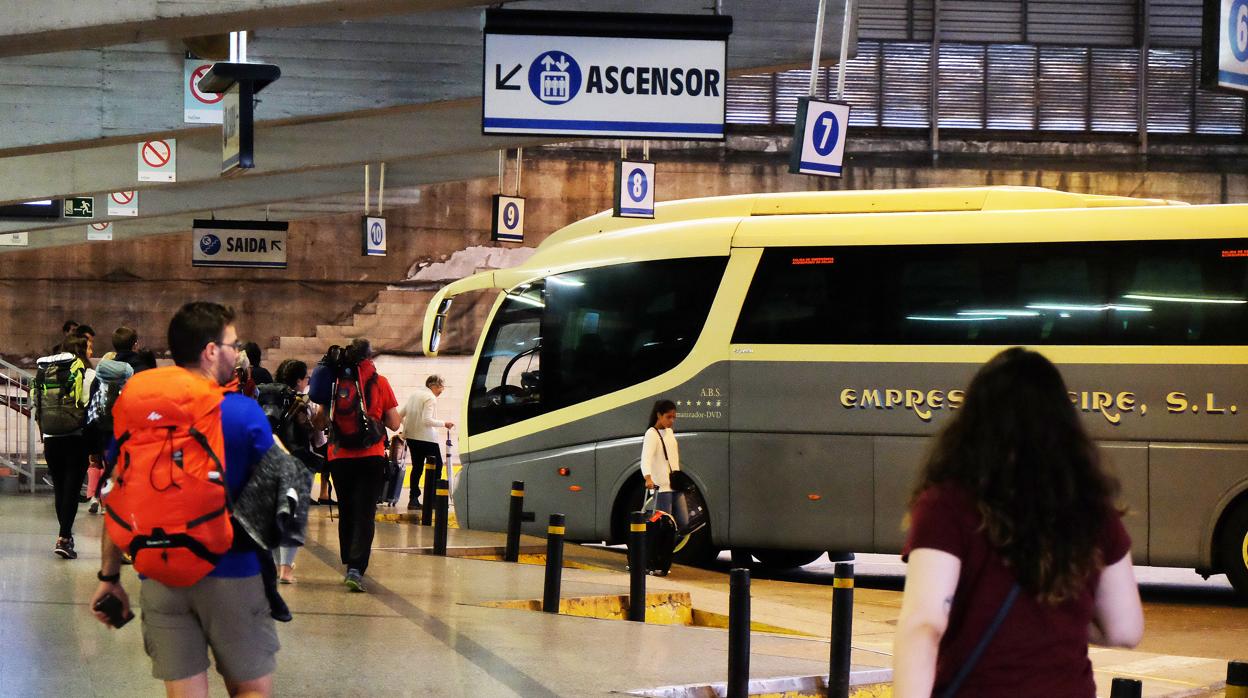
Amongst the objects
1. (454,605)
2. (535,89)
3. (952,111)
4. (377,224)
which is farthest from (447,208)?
(454,605)

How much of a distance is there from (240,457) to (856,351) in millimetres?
9708

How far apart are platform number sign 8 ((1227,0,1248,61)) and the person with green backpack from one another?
915cm

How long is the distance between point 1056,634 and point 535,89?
9450 mm

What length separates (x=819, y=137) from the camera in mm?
13867

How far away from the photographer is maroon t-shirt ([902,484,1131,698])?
315 cm

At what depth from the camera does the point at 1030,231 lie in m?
13.4

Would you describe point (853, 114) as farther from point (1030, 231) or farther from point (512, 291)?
point (1030, 231)

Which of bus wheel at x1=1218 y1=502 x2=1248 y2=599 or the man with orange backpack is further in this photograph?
bus wheel at x1=1218 y1=502 x2=1248 y2=599

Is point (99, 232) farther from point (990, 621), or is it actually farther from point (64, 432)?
point (990, 621)

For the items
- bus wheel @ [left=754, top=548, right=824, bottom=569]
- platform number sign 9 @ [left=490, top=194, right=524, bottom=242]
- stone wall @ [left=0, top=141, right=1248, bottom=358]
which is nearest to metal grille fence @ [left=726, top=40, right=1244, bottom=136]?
stone wall @ [left=0, top=141, right=1248, bottom=358]

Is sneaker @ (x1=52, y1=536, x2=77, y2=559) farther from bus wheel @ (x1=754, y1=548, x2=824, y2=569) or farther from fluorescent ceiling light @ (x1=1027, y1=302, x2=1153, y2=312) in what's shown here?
fluorescent ceiling light @ (x1=1027, y1=302, x2=1153, y2=312)

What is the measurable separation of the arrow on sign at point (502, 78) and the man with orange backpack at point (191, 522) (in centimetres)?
769

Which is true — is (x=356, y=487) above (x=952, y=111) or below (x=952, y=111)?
below

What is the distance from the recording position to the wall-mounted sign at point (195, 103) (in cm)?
1466
